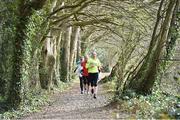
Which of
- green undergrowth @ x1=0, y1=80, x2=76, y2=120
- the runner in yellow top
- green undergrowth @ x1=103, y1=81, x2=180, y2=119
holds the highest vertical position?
the runner in yellow top

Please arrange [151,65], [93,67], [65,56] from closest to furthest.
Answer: [151,65] < [93,67] < [65,56]

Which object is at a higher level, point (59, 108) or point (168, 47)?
point (168, 47)

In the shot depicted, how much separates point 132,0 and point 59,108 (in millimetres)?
7390

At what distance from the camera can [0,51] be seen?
65.7ft

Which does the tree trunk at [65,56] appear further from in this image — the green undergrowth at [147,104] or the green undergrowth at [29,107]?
the green undergrowth at [147,104]

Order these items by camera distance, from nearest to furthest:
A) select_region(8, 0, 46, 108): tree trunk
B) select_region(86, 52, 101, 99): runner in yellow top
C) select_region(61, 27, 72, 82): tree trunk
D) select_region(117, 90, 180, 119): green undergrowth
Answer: select_region(117, 90, 180, 119): green undergrowth, select_region(8, 0, 46, 108): tree trunk, select_region(86, 52, 101, 99): runner in yellow top, select_region(61, 27, 72, 82): tree trunk

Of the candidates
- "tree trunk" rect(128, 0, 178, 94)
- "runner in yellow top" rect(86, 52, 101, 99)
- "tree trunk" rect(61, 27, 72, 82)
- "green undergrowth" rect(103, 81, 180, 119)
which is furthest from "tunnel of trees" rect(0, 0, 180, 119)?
"tree trunk" rect(61, 27, 72, 82)

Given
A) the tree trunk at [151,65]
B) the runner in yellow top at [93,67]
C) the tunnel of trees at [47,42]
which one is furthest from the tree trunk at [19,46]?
the tree trunk at [151,65]

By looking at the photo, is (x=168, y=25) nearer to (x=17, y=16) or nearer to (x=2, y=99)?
(x=17, y=16)

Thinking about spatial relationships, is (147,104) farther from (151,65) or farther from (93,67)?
(93,67)

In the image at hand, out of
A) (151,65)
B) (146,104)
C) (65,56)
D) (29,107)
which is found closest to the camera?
(146,104)

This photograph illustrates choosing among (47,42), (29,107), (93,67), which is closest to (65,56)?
(47,42)

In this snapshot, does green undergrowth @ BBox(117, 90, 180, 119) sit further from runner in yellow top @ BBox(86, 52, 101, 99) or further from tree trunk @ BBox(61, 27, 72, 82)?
tree trunk @ BBox(61, 27, 72, 82)

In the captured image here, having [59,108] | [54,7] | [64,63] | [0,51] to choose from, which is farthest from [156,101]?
[64,63]
